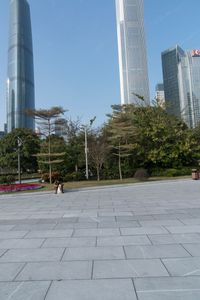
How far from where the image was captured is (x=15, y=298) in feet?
11.9

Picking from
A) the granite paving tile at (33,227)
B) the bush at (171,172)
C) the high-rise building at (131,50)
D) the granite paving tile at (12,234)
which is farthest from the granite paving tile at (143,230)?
A: the high-rise building at (131,50)

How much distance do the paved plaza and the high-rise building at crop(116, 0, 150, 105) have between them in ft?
172

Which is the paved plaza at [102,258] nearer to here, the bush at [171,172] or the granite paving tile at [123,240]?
the granite paving tile at [123,240]

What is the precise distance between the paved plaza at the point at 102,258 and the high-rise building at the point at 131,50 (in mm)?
52538

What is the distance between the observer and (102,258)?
201 inches

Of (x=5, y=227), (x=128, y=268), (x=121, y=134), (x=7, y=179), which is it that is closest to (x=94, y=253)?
(x=128, y=268)

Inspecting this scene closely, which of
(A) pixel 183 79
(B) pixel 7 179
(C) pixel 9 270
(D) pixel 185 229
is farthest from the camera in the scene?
(A) pixel 183 79

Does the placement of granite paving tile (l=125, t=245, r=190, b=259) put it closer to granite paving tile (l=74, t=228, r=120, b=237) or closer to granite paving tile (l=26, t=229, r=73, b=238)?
granite paving tile (l=74, t=228, r=120, b=237)

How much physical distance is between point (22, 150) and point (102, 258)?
4580cm

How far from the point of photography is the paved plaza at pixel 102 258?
3.76 m

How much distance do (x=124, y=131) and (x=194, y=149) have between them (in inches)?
383

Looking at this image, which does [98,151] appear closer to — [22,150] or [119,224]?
[22,150]

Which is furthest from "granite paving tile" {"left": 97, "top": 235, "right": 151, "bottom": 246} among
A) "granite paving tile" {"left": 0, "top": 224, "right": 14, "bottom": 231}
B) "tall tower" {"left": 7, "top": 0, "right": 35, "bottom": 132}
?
"tall tower" {"left": 7, "top": 0, "right": 35, "bottom": 132}

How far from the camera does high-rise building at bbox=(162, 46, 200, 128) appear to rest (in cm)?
5912
